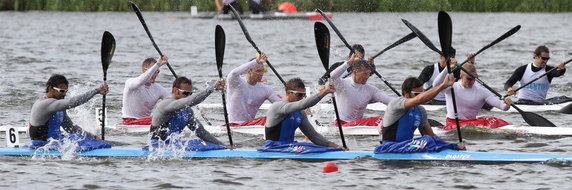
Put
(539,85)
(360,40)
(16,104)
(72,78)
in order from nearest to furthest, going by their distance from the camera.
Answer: (539,85)
(16,104)
(72,78)
(360,40)

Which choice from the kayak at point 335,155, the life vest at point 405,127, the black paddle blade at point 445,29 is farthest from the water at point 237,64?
the black paddle blade at point 445,29

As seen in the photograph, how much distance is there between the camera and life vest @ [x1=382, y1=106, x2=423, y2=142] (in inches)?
472

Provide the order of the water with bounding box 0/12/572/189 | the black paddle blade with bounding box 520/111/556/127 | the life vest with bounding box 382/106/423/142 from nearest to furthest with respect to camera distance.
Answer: the water with bounding box 0/12/572/189, the life vest with bounding box 382/106/423/142, the black paddle blade with bounding box 520/111/556/127

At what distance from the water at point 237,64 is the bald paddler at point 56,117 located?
0.26 metres

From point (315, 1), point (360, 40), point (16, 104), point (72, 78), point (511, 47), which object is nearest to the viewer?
point (16, 104)

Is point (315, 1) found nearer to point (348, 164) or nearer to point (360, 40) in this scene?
point (360, 40)

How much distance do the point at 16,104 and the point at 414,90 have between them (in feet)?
34.3

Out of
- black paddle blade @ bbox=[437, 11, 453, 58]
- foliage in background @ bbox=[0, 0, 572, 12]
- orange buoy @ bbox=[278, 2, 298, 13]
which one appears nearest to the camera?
black paddle blade @ bbox=[437, 11, 453, 58]

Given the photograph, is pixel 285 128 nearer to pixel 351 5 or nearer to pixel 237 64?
pixel 237 64

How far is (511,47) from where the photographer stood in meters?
36.9

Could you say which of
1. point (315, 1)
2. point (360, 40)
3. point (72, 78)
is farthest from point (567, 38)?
point (72, 78)

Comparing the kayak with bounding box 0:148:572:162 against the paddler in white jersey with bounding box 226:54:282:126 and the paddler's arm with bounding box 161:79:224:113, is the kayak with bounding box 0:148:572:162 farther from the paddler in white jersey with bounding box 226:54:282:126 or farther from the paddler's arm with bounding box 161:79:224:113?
the paddler in white jersey with bounding box 226:54:282:126

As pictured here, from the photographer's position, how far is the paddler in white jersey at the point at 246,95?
50.1 feet

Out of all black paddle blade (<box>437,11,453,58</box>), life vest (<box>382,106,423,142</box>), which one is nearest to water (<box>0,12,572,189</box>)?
life vest (<box>382,106,423,142</box>)
